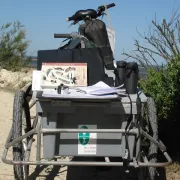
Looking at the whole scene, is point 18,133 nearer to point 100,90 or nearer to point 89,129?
point 89,129

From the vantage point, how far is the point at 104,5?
214 inches

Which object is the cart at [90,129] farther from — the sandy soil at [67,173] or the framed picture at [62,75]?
the sandy soil at [67,173]

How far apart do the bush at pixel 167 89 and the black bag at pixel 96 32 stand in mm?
861

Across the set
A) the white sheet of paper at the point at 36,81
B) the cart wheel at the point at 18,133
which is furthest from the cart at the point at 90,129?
the cart wheel at the point at 18,133

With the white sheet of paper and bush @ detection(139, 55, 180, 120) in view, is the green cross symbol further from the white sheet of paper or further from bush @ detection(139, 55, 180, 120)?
bush @ detection(139, 55, 180, 120)

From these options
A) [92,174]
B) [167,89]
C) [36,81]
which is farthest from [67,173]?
[36,81]

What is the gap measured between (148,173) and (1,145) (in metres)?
2.83

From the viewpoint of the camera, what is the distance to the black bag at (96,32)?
15.4ft

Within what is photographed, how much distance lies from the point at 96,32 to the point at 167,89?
3.78 ft

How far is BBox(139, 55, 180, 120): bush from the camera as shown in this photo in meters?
4.61

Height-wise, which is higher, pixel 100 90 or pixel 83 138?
pixel 100 90

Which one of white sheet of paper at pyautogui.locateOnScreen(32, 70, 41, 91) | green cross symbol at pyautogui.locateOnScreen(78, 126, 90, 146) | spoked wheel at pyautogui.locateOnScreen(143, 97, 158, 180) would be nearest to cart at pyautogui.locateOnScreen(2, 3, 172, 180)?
green cross symbol at pyautogui.locateOnScreen(78, 126, 90, 146)

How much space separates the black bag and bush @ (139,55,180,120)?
861 mm

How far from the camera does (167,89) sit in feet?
15.9
